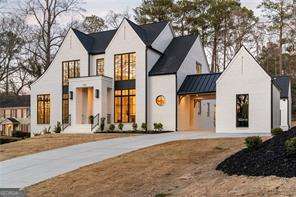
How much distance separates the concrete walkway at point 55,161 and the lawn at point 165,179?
96 cm

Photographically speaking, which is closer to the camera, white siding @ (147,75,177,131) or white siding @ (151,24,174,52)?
white siding @ (147,75,177,131)

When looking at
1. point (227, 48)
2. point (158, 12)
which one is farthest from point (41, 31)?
point (227, 48)

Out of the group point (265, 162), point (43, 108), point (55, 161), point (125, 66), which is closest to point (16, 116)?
point (43, 108)

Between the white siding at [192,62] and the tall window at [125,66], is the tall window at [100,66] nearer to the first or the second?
the tall window at [125,66]

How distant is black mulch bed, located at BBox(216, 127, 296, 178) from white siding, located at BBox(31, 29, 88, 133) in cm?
2299

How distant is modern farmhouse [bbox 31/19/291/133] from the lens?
2656 centimetres

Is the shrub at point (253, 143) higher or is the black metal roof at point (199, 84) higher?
the black metal roof at point (199, 84)

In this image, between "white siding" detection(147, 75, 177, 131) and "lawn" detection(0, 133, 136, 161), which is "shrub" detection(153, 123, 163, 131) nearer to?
"white siding" detection(147, 75, 177, 131)

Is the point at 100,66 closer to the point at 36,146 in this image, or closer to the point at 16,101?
the point at 36,146

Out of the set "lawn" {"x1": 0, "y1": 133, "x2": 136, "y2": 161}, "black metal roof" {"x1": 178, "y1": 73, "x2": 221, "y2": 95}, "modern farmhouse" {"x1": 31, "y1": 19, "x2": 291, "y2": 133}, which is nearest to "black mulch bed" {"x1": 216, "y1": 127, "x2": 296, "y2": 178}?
"lawn" {"x1": 0, "y1": 133, "x2": 136, "y2": 161}

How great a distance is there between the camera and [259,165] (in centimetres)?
1137

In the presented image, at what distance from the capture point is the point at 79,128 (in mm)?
32000

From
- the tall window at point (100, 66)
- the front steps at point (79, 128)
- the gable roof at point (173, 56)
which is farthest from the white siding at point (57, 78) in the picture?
the gable roof at point (173, 56)

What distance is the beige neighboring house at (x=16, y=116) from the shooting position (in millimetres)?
62156
